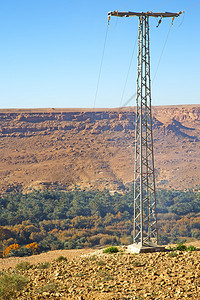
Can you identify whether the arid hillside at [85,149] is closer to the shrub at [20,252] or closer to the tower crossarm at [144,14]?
the shrub at [20,252]

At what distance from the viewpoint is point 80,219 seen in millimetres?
47062

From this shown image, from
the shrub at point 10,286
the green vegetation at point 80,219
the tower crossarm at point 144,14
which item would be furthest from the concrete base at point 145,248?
the green vegetation at point 80,219

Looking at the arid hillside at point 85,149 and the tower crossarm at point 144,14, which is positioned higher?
the tower crossarm at point 144,14

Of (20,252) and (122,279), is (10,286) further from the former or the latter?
(20,252)

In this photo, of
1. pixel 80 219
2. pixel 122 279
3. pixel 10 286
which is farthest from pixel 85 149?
pixel 10 286

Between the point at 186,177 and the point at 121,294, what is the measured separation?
230ft

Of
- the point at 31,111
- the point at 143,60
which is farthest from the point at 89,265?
the point at 31,111

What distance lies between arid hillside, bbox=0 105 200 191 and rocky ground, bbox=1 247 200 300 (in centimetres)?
5425

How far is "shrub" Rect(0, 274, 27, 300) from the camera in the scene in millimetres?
10097

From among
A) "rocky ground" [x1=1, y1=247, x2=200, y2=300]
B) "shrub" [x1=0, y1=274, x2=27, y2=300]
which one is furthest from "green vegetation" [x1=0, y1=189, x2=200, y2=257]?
"shrub" [x1=0, y1=274, x2=27, y2=300]

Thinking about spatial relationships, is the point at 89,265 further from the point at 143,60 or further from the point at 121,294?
the point at 143,60

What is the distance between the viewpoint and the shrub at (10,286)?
33.1 ft

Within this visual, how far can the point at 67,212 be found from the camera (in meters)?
51.0

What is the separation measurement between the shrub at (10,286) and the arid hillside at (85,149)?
5521 centimetres
